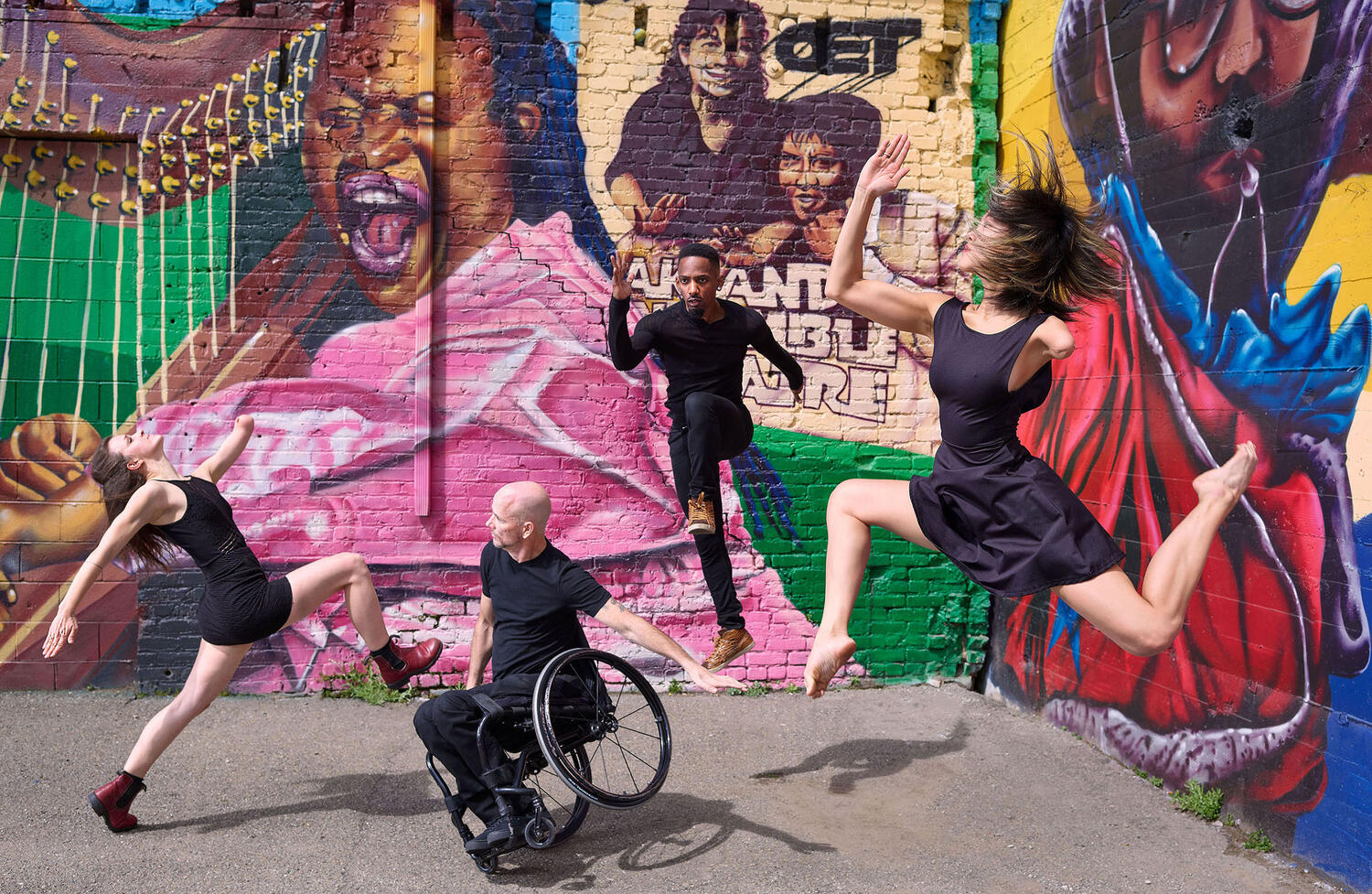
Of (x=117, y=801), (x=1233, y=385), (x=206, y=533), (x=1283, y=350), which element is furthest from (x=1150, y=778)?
(x=117, y=801)

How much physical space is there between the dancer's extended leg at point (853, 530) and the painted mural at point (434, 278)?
3.59 m

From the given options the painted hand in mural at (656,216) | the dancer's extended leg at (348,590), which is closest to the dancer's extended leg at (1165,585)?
the dancer's extended leg at (348,590)

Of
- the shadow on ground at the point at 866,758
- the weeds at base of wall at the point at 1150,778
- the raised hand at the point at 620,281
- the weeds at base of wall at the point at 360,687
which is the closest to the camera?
the raised hand at the point at 620,281

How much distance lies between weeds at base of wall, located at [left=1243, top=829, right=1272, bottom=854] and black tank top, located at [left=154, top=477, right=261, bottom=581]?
4.72 metres

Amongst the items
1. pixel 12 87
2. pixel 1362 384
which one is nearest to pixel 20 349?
pixel 12 87

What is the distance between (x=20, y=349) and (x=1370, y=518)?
7.49 metres

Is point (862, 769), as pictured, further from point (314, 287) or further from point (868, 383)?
point (314, 287)

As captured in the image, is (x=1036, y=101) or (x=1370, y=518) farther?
(x=1036, y=101)

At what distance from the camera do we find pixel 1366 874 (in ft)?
14.2

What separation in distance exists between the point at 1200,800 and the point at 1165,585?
2620 mm

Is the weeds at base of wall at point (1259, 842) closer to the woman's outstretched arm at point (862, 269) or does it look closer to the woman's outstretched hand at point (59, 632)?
the woman's outstretched arm at point (862, 269)

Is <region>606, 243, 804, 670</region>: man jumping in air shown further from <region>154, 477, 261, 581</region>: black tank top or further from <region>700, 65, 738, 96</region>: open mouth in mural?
<region>700, 65, 738, 96</region>: open mouth in mural

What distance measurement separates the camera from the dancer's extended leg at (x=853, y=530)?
12.0 ft

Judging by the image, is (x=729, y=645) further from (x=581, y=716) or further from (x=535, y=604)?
(x=535, y=604)
